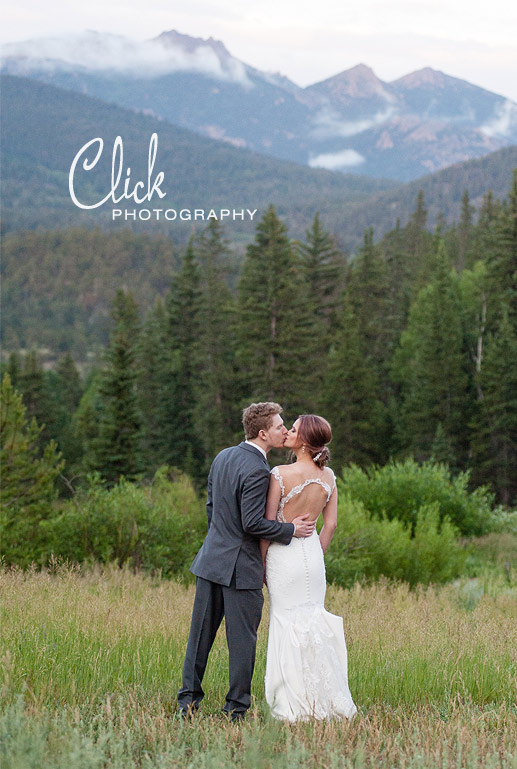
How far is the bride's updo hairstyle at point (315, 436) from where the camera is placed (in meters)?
5.89

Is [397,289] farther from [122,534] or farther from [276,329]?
[122,534]

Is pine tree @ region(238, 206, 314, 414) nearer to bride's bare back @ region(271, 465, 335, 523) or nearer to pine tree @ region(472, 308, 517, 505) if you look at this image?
pine tree @ region(472, 308, 517, 505)

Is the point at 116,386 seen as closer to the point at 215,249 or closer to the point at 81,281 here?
the point at 215,249

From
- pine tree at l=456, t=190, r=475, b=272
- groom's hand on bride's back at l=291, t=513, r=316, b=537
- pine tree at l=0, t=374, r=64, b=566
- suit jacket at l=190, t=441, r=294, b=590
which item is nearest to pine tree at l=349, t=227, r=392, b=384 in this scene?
pine tree at l=456, t=190, r=475, b=272

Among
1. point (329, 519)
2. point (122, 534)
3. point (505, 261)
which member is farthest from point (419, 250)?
point (329, 519)

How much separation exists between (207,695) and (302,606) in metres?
1.03

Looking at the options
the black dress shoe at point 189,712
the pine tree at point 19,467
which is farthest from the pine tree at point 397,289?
the black dress shoe at point 189,712

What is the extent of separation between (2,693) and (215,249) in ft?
212

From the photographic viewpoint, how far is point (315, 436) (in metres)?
5.90

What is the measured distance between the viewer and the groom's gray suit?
5734 mm

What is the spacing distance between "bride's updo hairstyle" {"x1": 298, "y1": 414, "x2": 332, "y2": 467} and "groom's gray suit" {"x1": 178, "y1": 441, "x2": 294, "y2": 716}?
346 millimetres

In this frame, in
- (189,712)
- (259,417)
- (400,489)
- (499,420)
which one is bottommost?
(400,489)

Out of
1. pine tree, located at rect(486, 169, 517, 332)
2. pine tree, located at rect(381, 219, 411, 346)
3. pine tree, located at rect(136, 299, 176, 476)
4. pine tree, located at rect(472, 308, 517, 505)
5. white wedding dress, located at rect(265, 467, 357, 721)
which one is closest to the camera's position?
white wedding dress, located at rect(265, 467, 357, 721)

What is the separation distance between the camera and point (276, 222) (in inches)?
2104
